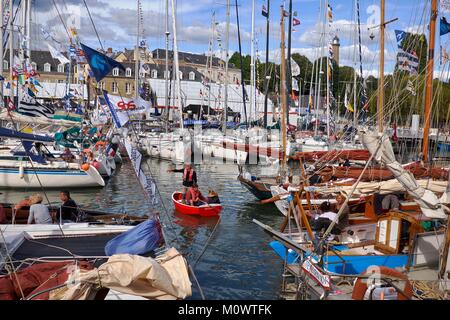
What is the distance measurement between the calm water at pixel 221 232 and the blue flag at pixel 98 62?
291 centimetres

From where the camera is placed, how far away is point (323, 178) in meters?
24.3

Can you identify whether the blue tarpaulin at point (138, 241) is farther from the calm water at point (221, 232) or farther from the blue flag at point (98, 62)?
the blue flag at point (98, 62)

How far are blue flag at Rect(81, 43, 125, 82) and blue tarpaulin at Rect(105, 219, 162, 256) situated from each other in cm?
393

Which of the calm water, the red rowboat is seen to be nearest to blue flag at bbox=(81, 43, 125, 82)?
the calm water

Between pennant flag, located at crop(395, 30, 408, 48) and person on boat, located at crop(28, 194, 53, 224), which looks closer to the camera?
person on boat, located at crop(28, 194, 53, 224)

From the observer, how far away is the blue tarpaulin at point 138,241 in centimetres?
1223

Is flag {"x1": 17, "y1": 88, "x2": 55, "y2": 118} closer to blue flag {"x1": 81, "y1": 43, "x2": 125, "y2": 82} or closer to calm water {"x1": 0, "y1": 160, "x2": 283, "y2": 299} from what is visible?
calm water {"x1": 0, "y1": 160, "x2": 283, "y2": 299}

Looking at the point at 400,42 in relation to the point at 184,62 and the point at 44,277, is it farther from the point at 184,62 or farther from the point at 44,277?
the point at 184,62

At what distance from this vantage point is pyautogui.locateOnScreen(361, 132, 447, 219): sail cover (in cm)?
1059

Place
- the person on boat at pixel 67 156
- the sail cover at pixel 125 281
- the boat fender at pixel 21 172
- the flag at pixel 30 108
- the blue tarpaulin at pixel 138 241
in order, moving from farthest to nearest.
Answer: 1. the person on boat at pixel 67 156
2. the boat fender at pixel 21 172
3. the flag at pixel 30 108
4. the blue tarpaulin at pixel 138 241
5. the sail cover at pixel 125 281

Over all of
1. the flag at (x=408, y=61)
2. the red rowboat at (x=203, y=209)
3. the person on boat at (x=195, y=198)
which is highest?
the flag at (x=408, y=61)

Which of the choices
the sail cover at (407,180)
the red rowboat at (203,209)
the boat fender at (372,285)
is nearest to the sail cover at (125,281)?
the boat fender at (372,285)

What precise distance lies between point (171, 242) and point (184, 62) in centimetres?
8015
